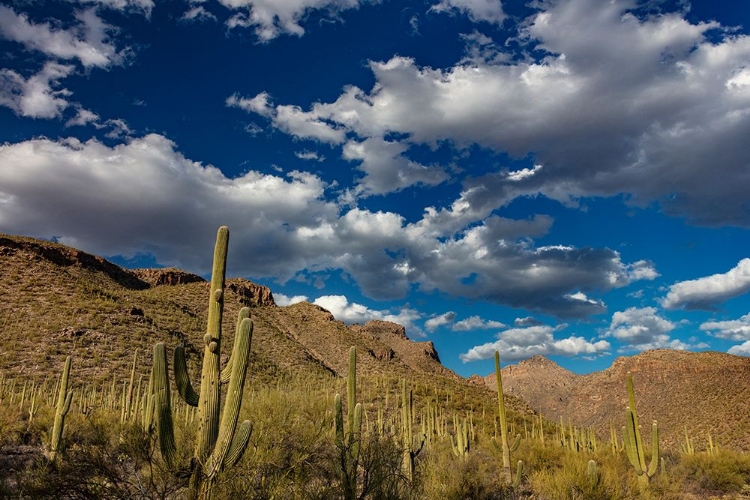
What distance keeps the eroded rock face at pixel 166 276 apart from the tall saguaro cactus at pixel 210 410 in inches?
2745

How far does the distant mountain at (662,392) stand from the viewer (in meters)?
44.1

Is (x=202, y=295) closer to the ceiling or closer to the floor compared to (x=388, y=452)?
closer to the ceiling

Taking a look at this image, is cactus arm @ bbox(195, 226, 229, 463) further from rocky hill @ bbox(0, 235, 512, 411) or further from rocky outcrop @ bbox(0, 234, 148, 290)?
rocky outcrop @ bbox(0, 234, 148, 290)

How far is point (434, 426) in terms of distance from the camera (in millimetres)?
24859

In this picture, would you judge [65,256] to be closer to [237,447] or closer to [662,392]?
[237,447]

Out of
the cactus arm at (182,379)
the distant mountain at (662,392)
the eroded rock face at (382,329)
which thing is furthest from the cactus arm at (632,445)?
the eroded rock face at (382,329)

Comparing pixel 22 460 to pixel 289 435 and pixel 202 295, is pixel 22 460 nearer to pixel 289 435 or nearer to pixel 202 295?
pixel 289 435

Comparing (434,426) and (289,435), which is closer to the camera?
(289,435)

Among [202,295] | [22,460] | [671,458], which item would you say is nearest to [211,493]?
[22,460]

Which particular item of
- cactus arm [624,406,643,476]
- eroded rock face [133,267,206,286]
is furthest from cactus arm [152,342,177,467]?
eroded rock face [133,267,206,286]

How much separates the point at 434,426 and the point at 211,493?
2030cm

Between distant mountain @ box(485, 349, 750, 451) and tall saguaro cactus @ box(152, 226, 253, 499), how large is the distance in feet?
91.8

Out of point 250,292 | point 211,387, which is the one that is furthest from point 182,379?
point 250,292

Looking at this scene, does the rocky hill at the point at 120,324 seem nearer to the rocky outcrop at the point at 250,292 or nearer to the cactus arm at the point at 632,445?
the rocky outcrop at the point at 250,292
